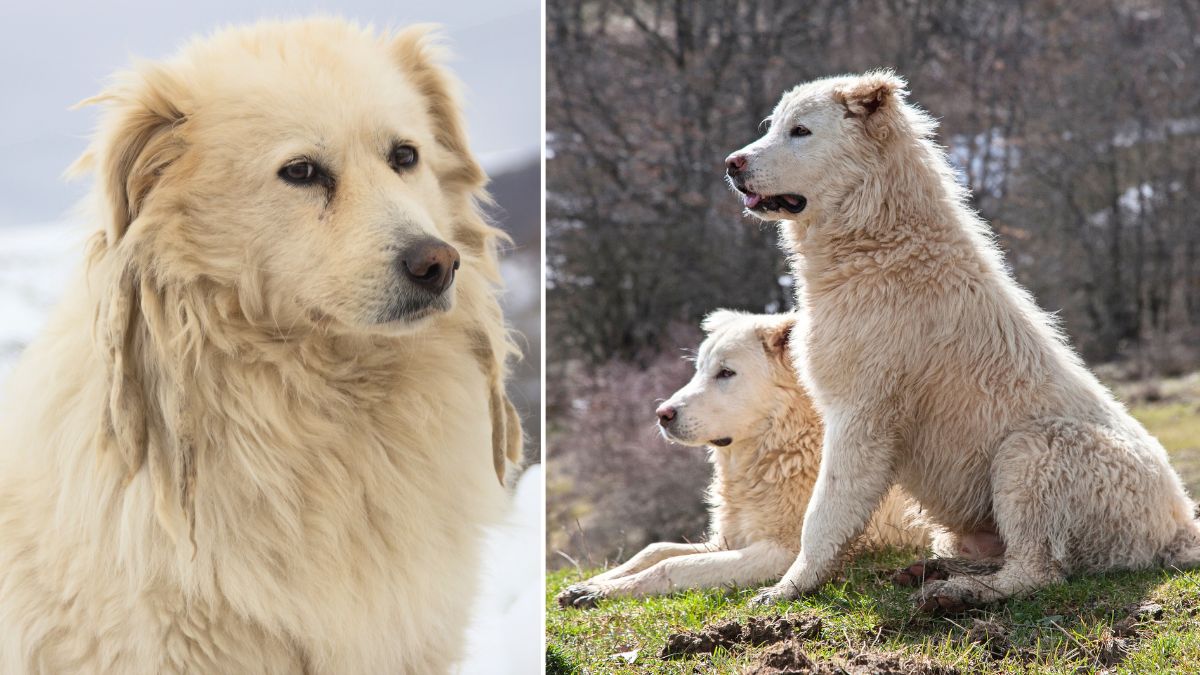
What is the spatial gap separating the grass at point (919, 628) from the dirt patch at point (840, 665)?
0.04 m

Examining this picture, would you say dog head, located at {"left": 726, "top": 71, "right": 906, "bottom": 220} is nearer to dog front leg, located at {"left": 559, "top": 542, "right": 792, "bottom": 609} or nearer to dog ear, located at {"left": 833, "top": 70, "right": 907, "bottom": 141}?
dog ear, located at {"left": 833, "top": 70, "right": 907, "bottom": 141}

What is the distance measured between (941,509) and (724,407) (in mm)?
847

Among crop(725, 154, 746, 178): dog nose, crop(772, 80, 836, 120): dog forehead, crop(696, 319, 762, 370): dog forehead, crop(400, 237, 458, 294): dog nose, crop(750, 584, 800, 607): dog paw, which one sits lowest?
crop(750, 584, 800, 607): dog paw

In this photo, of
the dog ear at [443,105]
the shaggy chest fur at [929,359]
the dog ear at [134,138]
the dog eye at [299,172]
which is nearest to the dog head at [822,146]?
the shaggy chest fur at [929,359]

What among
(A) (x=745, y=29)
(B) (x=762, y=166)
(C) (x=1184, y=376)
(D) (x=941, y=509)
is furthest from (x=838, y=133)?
(C) (x=1184, y=376)

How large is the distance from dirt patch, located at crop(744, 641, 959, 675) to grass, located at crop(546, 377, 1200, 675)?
0.13ft

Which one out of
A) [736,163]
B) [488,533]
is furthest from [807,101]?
[488,533]

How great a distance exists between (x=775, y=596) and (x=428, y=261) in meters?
1.82

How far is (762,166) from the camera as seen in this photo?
3324 millimetres

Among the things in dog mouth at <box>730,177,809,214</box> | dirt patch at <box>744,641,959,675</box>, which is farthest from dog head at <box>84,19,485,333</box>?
dog mouth at <box>730,177,809,214</box>

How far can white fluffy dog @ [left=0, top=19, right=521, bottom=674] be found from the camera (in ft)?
6.64

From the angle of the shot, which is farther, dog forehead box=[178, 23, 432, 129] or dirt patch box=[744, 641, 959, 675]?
dirt patch box=[744, 641, 959, 675]

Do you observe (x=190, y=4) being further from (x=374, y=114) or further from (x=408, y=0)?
(x=374, y=114)

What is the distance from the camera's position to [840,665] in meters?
2.76
